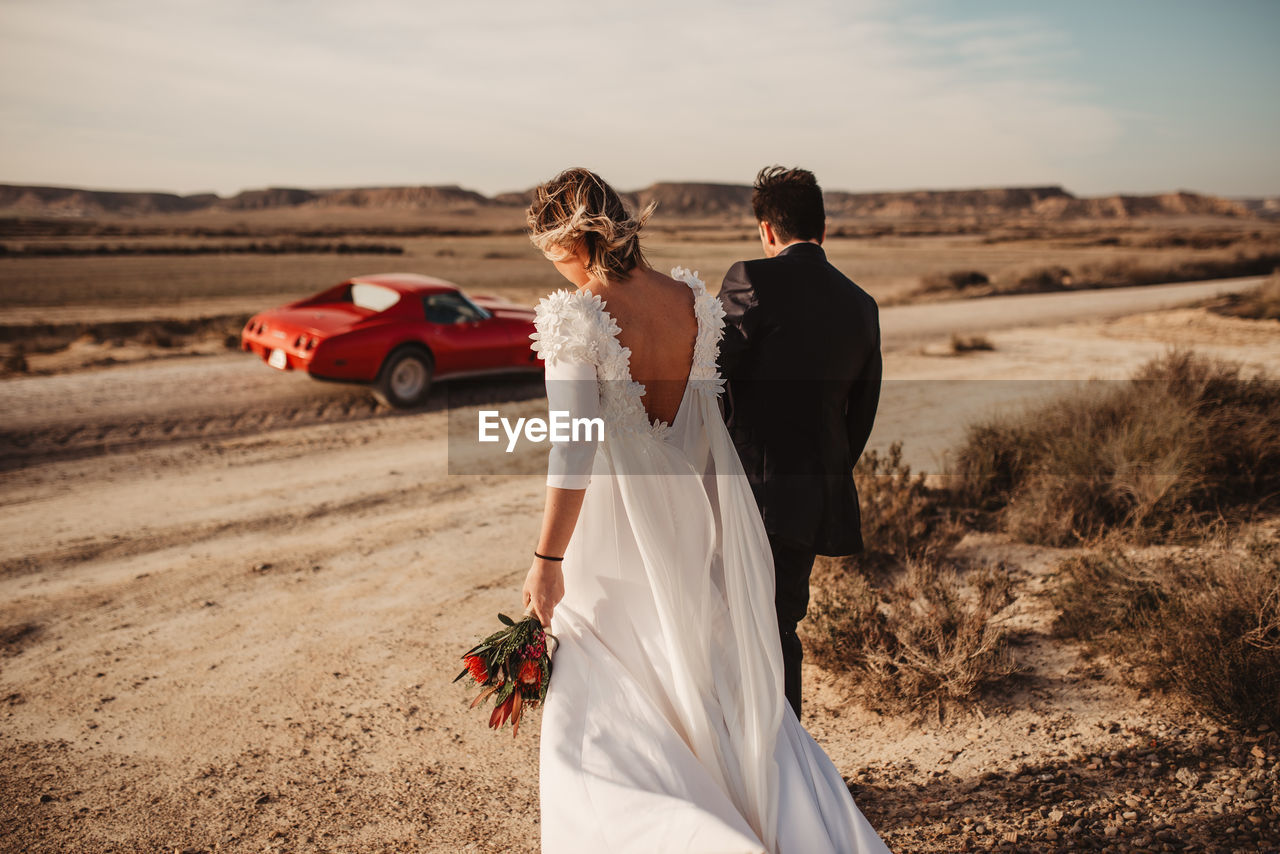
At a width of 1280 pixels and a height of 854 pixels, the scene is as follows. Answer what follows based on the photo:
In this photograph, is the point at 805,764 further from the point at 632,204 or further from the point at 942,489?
the point at 942,489

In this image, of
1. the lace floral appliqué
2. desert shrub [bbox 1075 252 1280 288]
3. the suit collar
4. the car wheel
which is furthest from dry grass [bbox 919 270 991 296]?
the lace floral appliqué

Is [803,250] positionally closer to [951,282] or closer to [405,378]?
[405,378]

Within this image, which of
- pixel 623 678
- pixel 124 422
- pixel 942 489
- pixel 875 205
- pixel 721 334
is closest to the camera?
pixel 623 678

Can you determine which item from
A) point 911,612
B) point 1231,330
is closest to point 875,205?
point 1231,330

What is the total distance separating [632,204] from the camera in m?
2.34

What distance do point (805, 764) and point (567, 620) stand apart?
0.79m

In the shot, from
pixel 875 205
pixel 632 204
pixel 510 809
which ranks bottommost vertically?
pixel 510 809

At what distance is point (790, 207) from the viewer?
9.02ft

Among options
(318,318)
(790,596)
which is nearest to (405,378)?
(318,318)

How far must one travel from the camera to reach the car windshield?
29.9 ft

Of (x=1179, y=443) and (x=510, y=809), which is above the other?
(x=1179, y=443)

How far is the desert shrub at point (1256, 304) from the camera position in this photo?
15113mm

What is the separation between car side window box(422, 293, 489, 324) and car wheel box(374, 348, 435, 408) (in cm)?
48

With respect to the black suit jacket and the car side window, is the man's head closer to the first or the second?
the black suit jacket
